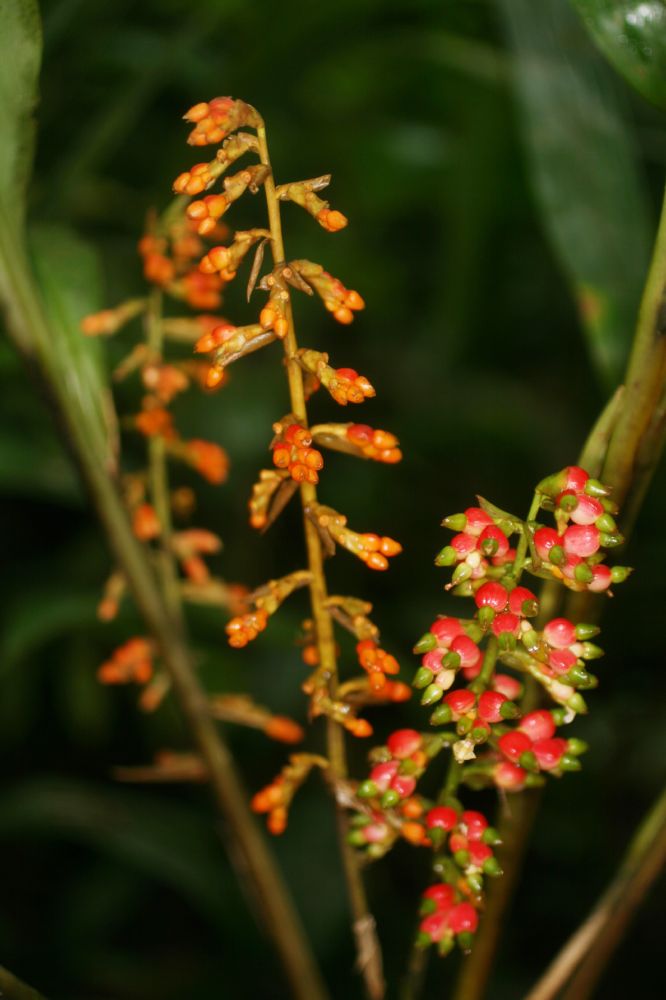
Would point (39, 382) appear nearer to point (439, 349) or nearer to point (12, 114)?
point (12, 114)

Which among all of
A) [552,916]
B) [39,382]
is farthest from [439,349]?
[39,382]

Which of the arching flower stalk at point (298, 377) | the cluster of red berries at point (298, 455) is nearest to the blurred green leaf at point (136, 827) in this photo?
the arching flower stalk at point (298, 377)

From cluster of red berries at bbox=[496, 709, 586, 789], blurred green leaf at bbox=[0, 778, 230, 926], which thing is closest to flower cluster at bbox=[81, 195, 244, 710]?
cluster of red berries at bbox=[496, 709, 586, 789]

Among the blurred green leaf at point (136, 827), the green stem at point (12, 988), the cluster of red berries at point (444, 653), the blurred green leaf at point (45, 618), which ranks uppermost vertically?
the cluster of red berries at point (444, 653)

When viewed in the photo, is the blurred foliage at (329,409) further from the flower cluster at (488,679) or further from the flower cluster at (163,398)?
the flower cluster at (488,679)

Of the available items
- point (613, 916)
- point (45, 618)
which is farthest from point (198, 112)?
point (45, 618)

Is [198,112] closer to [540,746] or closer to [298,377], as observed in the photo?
[298,377]

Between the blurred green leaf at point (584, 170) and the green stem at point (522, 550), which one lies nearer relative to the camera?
the green stem at point (522, 550)
